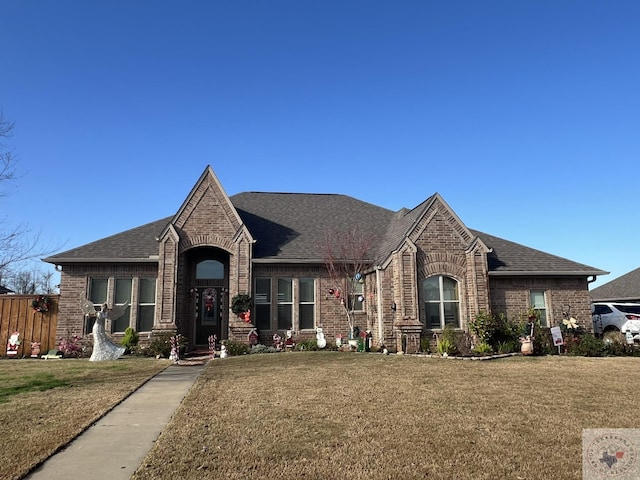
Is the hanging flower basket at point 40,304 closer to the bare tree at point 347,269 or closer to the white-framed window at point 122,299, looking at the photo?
the white-framed window at point 122,299

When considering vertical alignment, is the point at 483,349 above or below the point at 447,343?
below

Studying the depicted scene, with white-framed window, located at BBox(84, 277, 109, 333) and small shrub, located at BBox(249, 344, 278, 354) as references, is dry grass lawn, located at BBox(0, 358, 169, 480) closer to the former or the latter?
small shrub, located at BBox(249, 344, 278, 354)

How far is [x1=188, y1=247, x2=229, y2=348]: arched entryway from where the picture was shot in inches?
776

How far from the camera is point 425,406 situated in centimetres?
763

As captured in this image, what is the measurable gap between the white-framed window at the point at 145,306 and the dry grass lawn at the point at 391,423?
792cm

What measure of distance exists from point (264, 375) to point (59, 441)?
5.77m

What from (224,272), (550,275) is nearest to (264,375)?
(224,272)

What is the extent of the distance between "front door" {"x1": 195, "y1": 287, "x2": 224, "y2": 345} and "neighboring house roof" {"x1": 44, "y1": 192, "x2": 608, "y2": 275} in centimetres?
265

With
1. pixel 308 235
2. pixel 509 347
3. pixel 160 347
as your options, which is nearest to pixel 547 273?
pixel 509 347

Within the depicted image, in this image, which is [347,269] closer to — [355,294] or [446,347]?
[355,294]

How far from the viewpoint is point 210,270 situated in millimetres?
20375

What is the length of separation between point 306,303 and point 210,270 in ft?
14.9

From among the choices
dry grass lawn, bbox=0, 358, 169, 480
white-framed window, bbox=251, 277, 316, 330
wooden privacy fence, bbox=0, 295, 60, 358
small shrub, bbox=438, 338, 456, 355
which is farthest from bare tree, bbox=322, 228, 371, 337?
wooden privacy fence, bbox=0, 295, 60, 358

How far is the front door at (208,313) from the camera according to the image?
19812 mm
